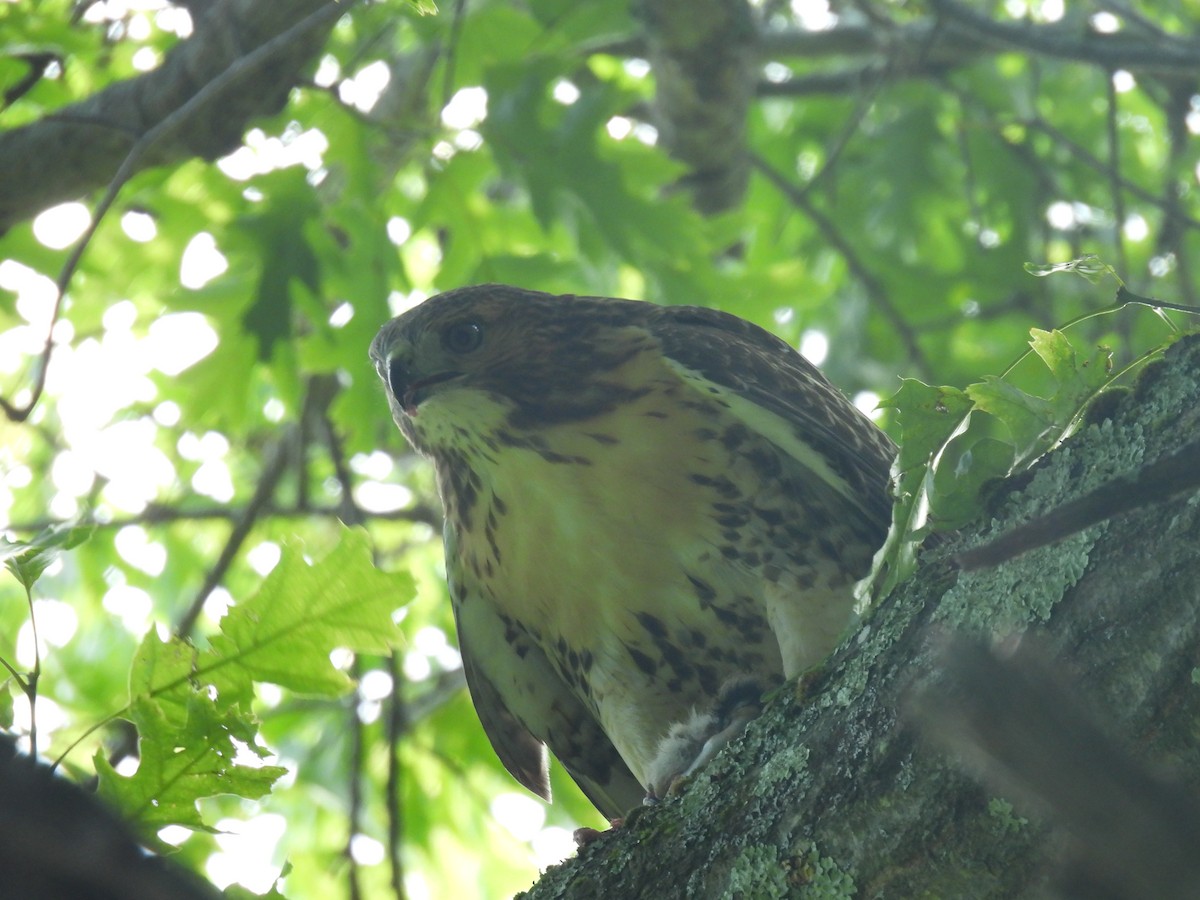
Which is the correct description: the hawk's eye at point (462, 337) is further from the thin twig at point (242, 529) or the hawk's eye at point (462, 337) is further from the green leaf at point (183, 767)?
the green leaf at point (183, 767)

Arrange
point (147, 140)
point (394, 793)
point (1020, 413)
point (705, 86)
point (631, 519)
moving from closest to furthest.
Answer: point (1020, 413) → point (147, 140) → point (631, 519) → point (394, 793) → point (705, 86)

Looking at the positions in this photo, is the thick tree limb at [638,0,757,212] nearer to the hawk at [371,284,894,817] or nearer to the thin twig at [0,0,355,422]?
the hawk at [371,284,894,817]

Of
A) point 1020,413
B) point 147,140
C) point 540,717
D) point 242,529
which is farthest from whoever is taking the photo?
point 242,529

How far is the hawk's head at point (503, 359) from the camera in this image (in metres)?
3.76

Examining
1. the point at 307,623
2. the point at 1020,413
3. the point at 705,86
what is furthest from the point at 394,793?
the point at 705,86

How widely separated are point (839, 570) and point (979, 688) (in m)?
2.52

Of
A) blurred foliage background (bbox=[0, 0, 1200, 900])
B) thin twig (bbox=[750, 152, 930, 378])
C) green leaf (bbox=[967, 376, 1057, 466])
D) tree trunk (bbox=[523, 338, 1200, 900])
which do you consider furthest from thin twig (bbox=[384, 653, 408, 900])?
thin twig (bbox=[750, 152, 930, 378])

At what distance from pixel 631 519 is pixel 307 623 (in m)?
1.15

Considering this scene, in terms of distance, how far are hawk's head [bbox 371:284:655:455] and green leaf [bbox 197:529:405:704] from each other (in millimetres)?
1217

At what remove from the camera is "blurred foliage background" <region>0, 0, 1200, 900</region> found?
3.73m

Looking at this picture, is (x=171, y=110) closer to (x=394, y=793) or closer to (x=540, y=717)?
(x=540, y=717)

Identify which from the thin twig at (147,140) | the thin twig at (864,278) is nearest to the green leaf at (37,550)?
the thin twig at (147,140)

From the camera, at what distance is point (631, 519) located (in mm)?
3355

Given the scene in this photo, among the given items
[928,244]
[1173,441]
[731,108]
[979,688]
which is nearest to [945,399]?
[1173,441]
